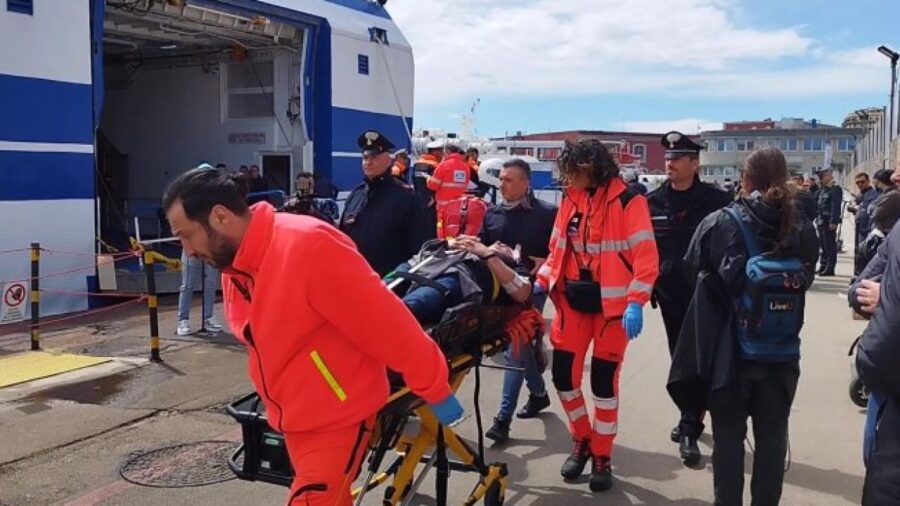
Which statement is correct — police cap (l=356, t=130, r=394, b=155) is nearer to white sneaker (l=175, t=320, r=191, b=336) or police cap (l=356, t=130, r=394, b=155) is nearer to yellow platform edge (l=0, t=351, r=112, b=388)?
yellow platform edge (l=0, t=351, r=112, b=388)

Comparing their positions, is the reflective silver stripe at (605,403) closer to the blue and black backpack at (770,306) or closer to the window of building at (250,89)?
the blue and black backpack at (770,306)

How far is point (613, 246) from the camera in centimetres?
447

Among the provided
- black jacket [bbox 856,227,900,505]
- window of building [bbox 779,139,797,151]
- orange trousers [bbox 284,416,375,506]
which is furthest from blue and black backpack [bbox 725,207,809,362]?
window of building [bbox 779,139,797,151]

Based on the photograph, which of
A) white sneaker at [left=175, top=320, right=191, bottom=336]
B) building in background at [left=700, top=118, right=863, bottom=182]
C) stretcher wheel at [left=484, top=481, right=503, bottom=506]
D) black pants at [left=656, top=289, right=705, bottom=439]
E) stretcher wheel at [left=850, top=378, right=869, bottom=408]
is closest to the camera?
stretcher wheel at [left=484, top=481, right=503, bottom=506]

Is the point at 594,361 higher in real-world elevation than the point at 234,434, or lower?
higher

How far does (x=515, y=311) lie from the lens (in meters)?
4.04

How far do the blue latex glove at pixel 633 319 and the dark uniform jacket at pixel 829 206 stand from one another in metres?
11.9

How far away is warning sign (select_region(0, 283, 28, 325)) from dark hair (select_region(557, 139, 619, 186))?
22.8 ft

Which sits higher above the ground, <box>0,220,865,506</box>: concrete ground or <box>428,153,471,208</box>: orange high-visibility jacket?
<box>428,153,471,208</box>: orange high-visibility jacket

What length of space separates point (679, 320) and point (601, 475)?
1.23 meters

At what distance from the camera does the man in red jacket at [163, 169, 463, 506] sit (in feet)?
Answer: 7.87

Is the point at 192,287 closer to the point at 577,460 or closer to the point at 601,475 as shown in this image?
the point at 577,460

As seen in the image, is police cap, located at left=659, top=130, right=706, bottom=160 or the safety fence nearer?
police cap, located at left=659, top=130, right=706, bottom=160

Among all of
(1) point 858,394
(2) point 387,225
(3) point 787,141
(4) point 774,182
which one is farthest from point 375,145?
(3) point 787,141
